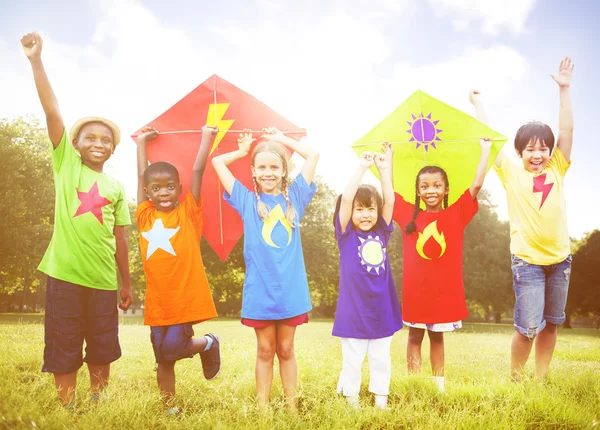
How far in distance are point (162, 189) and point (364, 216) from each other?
2041 millimetres

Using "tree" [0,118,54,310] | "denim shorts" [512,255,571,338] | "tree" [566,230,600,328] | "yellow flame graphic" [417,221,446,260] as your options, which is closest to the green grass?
"denim shorts" [512,255,571,338]

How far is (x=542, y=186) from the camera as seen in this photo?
4875 mm

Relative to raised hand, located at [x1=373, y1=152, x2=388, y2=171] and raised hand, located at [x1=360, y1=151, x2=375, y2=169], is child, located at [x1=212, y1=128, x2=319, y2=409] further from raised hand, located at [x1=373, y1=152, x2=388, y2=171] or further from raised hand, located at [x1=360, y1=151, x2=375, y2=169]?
raised hand, located at [x1=373, y1=152, x2=388, y2=171]

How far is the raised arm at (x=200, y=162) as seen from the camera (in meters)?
4.45

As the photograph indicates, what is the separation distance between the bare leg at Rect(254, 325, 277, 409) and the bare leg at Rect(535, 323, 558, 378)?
317cm

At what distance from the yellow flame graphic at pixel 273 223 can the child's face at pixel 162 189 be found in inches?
40.2

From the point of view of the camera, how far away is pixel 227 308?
26.0 m

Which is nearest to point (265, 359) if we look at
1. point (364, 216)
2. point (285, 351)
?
point (285, 351)

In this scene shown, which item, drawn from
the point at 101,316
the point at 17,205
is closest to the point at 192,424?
the point at 101,316

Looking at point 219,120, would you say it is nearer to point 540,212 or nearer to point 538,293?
point 540,212

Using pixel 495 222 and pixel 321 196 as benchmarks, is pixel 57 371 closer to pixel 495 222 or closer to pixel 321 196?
pixel 321 196

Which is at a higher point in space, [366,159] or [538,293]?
[366,159]

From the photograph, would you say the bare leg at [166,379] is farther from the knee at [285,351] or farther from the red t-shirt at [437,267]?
the red t-shirt at [437,267]

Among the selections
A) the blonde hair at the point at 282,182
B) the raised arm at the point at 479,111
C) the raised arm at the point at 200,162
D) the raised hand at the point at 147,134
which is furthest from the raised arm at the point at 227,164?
the raised arm at the point at 479,111
